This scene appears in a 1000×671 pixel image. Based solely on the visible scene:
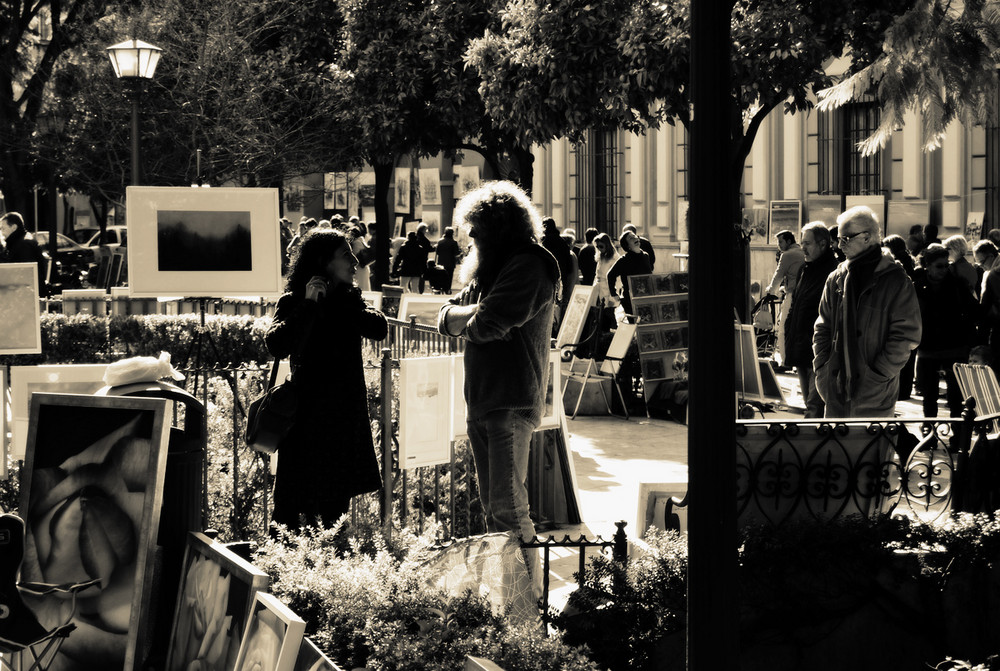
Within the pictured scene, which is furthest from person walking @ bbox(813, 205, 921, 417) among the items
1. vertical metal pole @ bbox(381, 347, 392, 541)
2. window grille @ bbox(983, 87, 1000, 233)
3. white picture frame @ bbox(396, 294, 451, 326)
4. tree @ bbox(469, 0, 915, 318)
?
window grille @ bbox(983, 87, 1000, 233)

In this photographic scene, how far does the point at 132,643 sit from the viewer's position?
13.9 ft

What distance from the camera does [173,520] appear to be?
4.54 m

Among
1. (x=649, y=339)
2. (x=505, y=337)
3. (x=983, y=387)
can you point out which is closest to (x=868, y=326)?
(x=983, y=387)

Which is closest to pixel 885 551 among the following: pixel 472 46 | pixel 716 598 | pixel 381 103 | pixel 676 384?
pixel 716 598

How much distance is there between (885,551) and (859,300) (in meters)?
2.46

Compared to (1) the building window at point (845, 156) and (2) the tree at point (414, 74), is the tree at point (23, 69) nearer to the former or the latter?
(2) the tree at point (414, 74)

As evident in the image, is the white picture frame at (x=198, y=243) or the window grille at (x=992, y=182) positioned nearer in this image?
the white picture frame at (x=198, y=243)

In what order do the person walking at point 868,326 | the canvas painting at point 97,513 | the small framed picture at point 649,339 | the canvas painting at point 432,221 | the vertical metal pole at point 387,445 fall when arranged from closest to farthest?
the canvas painting at point 97,513 < the vertical metal pole at point 387,445 < the person walking at point 868,326 < the small framed picture at point 649,339 < the canvas painting at point 432,221

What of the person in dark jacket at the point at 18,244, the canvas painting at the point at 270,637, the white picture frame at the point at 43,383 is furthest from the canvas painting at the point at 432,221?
the canvas painting at the point at 270,637

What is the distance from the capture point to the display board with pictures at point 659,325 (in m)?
12.7

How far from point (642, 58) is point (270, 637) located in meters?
11.8

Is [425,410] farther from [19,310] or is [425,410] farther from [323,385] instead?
[19,310]

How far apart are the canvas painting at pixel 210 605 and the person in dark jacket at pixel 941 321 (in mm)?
8025

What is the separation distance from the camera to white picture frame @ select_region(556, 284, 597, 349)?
13227 mm
